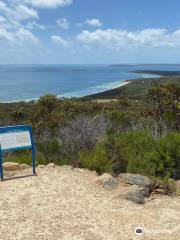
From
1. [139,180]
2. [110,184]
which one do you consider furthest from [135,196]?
[110,184]

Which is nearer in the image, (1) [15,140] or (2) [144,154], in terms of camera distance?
(1) [15,140]

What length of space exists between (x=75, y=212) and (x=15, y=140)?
2.03m

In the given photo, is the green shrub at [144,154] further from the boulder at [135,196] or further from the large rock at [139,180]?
the boulder at [135,196]

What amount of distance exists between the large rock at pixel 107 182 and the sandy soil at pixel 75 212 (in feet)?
0.34

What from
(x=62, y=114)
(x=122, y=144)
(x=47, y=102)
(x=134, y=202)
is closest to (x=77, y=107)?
(x=62, y=114)

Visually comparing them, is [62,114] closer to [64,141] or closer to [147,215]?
[64,141]

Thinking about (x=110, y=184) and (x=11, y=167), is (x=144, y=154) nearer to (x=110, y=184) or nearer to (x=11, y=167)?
(x=110, y=184)

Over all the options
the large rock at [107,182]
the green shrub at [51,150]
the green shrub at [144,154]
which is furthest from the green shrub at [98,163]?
the green shrub at [51,150]

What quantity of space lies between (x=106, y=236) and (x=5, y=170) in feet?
11.0

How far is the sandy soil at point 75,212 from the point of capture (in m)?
4.83

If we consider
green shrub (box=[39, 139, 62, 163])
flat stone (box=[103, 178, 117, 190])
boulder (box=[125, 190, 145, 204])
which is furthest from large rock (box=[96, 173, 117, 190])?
green shrub (box=[39, 139, 62, 163])

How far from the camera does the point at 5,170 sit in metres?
7.50

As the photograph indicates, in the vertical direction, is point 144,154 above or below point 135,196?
above

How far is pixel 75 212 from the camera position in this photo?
544cm
